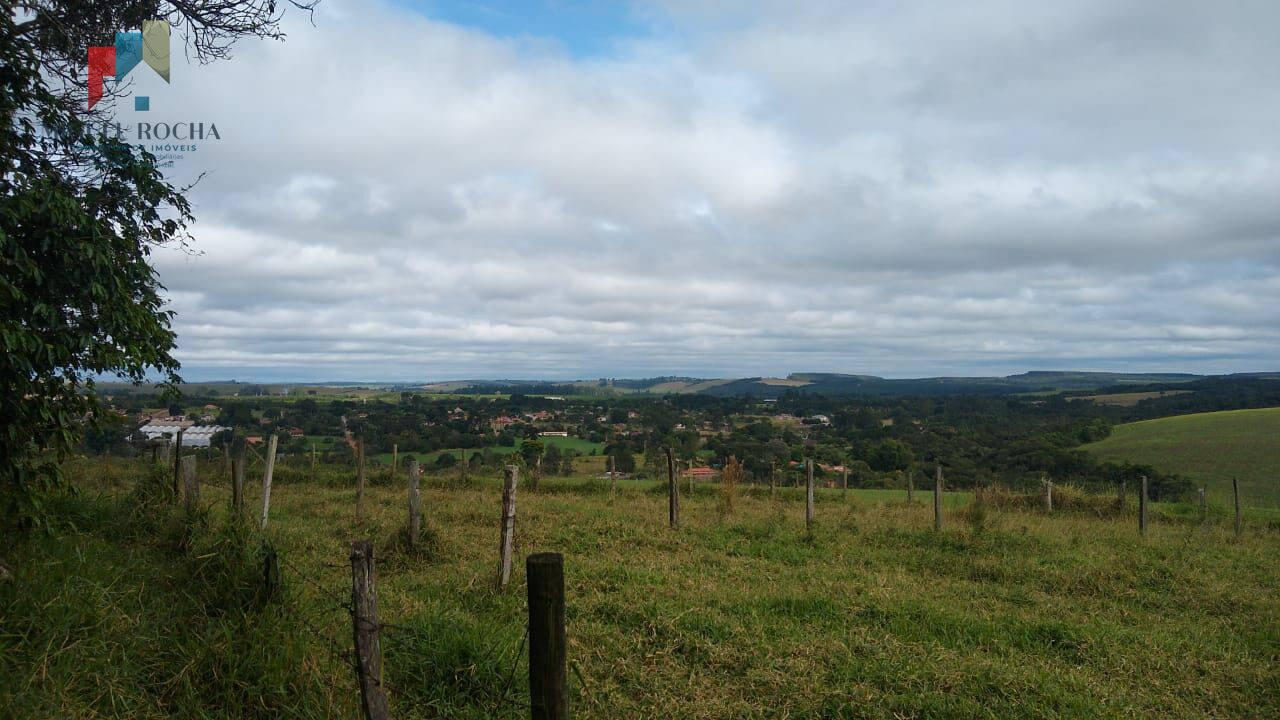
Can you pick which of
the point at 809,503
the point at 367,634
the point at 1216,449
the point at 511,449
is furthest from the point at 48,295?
the point at 1216,449

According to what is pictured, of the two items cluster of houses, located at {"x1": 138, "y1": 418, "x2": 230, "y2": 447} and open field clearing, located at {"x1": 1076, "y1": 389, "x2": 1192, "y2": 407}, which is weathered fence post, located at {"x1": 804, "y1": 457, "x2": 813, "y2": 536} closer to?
cluster of houses, located at {"x1": 138, "y1": 418, "x2": 230, "y2": 447}

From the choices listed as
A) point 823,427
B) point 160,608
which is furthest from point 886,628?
point 823,427

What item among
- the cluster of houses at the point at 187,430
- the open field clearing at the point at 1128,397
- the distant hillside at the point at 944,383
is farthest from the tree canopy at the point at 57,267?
the distant hillside at the point at 944,383

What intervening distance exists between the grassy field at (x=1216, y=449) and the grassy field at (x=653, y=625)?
58.8 ft

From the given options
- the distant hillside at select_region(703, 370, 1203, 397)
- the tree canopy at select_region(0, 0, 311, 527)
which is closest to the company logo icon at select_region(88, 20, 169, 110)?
the tree canopy at select_region(0, 0, 311, 527)

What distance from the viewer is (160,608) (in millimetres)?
5195

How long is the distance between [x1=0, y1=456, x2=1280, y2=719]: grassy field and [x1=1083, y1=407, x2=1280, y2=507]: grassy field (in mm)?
17918

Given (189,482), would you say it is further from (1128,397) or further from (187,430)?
A: (1128,397)

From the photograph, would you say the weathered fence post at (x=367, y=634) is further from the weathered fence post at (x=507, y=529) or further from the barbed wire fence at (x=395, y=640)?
the weathered fence post at (x=507, y=529)

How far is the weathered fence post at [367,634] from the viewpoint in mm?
3672

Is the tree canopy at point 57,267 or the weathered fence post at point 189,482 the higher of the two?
the tree canopy at point 57,267

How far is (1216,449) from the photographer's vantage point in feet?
118

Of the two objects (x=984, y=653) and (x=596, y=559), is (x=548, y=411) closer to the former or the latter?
(x=596, y=559)

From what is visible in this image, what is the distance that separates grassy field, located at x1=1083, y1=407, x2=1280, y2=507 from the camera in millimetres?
27808
